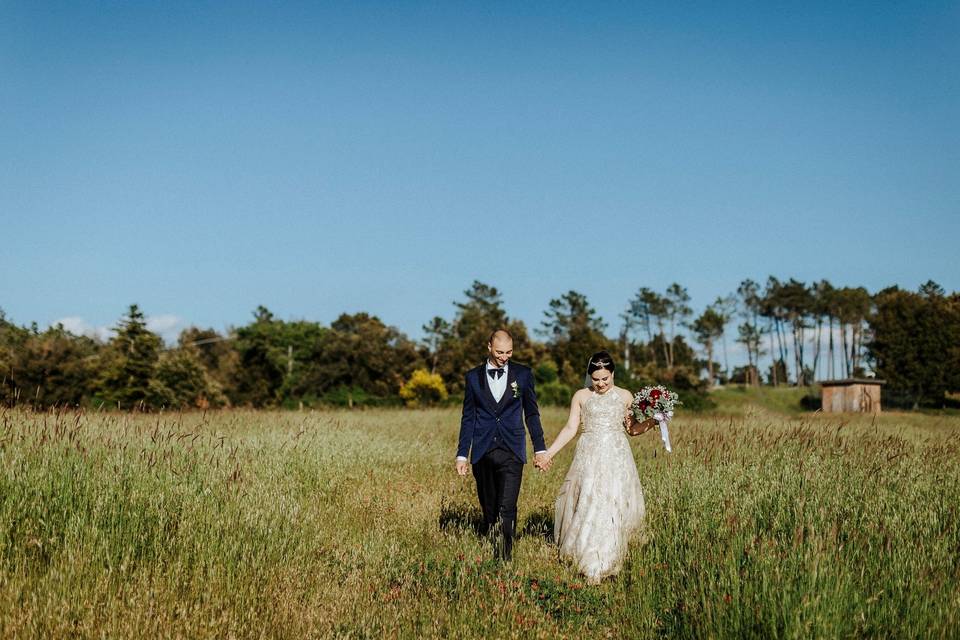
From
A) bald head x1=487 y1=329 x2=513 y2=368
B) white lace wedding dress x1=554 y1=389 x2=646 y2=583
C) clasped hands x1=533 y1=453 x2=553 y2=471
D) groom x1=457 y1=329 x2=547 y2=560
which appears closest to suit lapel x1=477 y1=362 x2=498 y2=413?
groom x1=457 y1=329 x2=547 y2=560

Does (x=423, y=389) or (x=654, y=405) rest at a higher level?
(x=654, y=405)

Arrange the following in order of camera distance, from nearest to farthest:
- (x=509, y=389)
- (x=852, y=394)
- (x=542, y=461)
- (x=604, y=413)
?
(x=542, y=461) < (x=604, y=413) < (x=509, y=389) < (x=852, y=394)

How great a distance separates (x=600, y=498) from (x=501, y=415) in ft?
4.17

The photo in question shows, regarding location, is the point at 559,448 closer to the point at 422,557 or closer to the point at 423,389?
the point at 422,557

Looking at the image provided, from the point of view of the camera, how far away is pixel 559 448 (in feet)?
22.5

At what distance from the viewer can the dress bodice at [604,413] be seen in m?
7.14

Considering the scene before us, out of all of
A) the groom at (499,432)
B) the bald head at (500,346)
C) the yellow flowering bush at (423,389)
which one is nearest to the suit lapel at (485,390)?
the groom at (499,432)

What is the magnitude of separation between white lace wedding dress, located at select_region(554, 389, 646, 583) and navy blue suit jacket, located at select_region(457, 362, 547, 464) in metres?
0.51

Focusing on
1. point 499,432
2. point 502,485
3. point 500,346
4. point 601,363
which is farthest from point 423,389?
point 500,346

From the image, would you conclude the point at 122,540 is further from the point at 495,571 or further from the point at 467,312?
the point at 467,312

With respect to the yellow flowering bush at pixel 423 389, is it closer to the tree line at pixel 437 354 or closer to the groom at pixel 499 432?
the tree line at pixel 437 354

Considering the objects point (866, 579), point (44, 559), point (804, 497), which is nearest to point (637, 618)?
point (866, 579)

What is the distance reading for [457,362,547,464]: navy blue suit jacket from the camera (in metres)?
7.19

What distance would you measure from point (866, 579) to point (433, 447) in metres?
10.2
